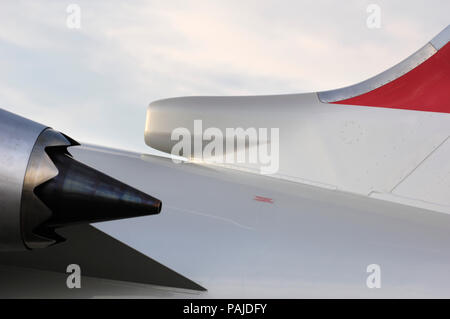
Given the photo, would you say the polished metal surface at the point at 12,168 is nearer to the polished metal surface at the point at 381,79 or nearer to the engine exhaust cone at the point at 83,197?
the engine exhaust cone at the point at 83,197

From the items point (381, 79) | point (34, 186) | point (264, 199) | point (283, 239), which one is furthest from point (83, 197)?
point (381, 79)

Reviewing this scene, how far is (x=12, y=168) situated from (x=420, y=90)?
377cm

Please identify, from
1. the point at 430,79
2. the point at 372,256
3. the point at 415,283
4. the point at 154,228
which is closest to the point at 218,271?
the point at 154,228

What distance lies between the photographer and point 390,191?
14.3 ft

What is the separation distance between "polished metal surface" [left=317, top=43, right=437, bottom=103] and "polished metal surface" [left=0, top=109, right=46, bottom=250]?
308 centimetres

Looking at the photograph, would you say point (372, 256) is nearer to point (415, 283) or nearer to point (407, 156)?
point (415, 283)

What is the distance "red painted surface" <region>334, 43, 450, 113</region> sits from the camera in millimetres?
4723

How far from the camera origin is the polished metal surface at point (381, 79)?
4828 millimetres

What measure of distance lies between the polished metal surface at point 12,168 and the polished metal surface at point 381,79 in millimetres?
3079

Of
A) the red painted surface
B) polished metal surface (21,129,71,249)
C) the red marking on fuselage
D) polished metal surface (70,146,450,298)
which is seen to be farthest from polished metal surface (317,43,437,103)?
polished metal surface (21,129,71,249)

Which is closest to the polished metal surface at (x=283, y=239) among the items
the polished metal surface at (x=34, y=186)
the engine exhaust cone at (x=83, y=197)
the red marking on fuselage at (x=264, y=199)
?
the red marking on fuselage at (x=264, y=199)

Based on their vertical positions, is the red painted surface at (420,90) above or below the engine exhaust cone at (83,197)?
above

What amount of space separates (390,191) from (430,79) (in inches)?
48.7

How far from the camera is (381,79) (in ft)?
16.4
